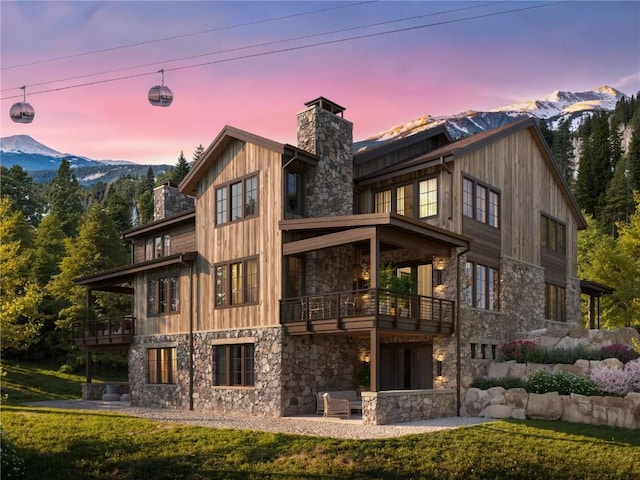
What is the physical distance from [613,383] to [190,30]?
1502 cm

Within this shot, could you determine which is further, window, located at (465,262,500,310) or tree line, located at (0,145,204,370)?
tree line, located at (0,145,204,370)

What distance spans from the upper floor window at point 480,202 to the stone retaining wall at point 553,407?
609cm

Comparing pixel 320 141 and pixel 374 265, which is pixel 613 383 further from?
pixel 320 141

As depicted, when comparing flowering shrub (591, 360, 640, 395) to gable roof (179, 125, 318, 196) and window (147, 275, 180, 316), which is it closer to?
gable roof (179, 125, 318, 196)

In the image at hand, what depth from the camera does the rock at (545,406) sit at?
1858cm

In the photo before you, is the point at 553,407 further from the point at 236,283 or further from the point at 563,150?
the point at 563,150

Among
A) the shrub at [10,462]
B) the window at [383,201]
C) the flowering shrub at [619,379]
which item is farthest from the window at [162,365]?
the flowering shrub at [619,379]

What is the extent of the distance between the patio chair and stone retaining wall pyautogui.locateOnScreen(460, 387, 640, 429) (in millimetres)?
3690

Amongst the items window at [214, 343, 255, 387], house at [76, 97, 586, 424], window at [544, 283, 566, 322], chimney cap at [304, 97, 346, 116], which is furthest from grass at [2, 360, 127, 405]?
window at [544, 283, 566, 322]

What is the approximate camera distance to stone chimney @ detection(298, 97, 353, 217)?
74.1ft

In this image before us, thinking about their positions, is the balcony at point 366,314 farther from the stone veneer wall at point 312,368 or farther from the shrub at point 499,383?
the shrub at point 499,383

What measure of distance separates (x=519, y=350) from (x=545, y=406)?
14.8 ft

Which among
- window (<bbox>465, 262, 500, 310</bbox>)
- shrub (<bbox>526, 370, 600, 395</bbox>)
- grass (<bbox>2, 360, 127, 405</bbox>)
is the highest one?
window (<bbox>465, 262, 500, 310</bbox>)

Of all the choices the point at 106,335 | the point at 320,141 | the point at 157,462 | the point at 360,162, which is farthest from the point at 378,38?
the point at 106,335
